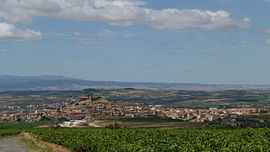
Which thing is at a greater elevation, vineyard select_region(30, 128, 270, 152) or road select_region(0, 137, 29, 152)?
vineyard select_region(30, 128, 270, 152)

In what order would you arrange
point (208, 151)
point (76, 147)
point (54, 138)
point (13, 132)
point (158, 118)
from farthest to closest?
1. point (158, 118)
2. point (13, 132)
3. point (54, 138)
4. point (76, 147)
5. point (208, 151)

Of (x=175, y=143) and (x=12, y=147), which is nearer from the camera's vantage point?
(x=175, y=143)

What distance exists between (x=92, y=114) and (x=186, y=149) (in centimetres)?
17962

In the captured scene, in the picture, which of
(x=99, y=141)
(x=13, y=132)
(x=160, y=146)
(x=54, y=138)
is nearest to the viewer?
(x=160, y=146)

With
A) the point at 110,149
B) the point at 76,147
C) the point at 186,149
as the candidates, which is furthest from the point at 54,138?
the point at 186,149

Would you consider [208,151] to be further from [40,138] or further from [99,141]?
[40,138]

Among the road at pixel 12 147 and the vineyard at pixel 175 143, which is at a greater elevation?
the vineyard at pixel 175 143

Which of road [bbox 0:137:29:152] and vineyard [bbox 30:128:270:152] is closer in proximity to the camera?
vineyard [bbox 30:128:270:152]

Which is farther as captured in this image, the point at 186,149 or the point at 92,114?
the point at 92,114

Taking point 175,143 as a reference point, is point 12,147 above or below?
below

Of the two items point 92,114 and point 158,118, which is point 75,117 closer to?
point 92,114

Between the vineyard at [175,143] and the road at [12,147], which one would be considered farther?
the road at [12,147]

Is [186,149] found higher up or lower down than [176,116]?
higher up

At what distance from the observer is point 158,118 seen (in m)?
168
